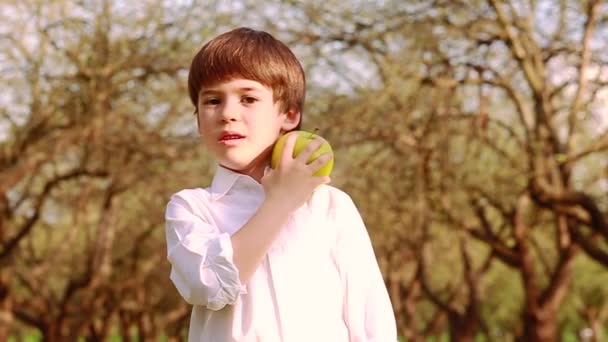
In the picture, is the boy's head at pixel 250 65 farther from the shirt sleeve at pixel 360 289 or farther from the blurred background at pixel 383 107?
the blurred background at pixel 383 107

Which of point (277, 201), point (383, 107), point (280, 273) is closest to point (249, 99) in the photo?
point (277, 201)

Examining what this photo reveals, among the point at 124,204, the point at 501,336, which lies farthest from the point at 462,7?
the point at 501,336

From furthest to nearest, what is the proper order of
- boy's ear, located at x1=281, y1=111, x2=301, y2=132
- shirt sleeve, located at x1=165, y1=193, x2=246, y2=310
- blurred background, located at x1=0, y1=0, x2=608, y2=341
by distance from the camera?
blurred background, located at x1=0, y1=0, x2=608, y2=341 < boy's ear, located at x1=281, y1=111, x2=301, y2=132 < shirt sleeve, located at x1=165, y1=193, x2=246, y2=310

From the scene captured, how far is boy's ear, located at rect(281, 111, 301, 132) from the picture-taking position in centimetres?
255

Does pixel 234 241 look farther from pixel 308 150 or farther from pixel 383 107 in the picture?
pixel 383 107

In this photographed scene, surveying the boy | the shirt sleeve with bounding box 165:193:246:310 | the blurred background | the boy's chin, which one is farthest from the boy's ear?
the blurred background

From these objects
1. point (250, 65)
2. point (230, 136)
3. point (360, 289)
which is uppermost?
point (250, 65)

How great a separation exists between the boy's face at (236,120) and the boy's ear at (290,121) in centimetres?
9

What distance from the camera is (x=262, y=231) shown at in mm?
2213

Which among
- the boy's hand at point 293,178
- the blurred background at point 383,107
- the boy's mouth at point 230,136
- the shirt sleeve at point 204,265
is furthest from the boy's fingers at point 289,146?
the blurred background at point 383,107

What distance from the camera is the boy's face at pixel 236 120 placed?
2395 millimetres

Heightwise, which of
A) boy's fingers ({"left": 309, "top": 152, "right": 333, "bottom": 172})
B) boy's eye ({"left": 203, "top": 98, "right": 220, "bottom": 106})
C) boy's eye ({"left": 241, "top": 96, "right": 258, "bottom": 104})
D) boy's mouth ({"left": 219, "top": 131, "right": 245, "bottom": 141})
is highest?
boy's eye ({"left": 203, "top": 98, "right": 220, "bottom": 106})

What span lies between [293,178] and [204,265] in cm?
27

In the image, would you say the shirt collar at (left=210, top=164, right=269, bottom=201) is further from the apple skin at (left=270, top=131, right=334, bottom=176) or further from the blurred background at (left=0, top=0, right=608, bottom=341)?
the blurred background at (left=0, top=0, right=608, bottom=341)
